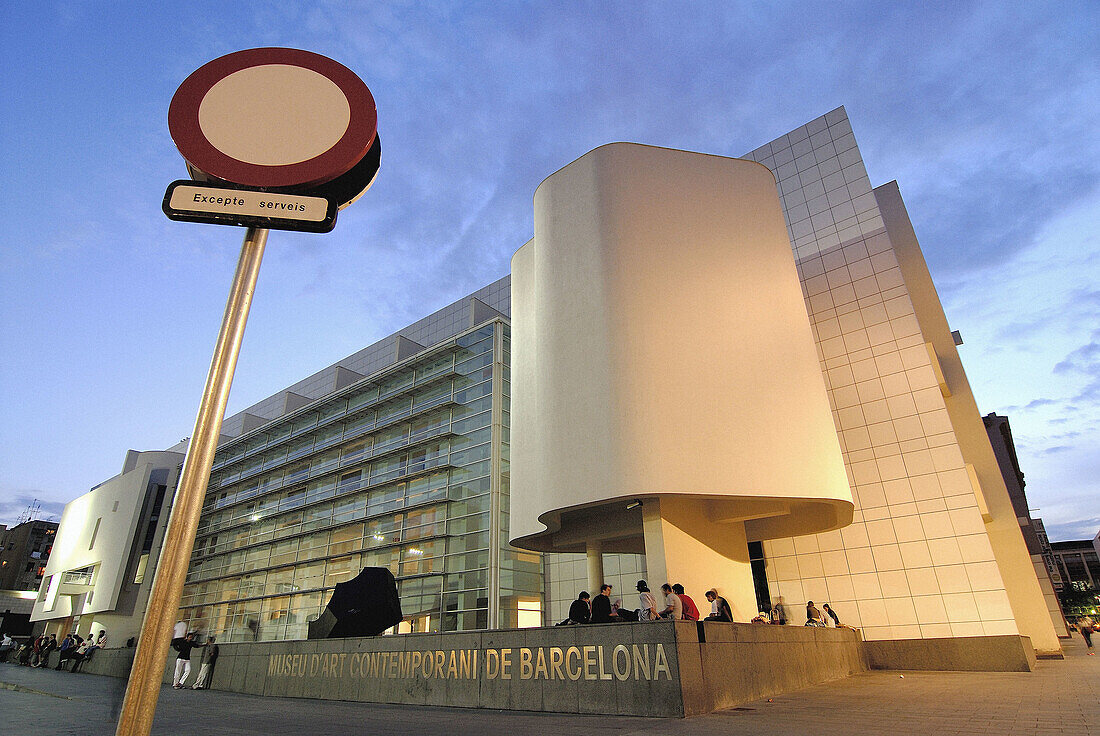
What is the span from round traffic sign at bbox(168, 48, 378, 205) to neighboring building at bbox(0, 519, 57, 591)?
101 m

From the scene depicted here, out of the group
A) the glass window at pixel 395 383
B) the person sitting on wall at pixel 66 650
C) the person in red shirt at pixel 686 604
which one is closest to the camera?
the person in red shirt at pixel 686 604

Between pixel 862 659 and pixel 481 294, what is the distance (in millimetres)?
28345

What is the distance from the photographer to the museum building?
15.1 metres

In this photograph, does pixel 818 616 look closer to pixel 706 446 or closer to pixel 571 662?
pixel 706 446

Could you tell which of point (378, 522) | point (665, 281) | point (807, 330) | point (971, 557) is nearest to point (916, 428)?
point (971, 557)

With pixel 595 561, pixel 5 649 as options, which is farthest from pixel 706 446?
pixel 5 649

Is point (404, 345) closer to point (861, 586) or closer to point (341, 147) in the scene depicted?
point (861, 586)

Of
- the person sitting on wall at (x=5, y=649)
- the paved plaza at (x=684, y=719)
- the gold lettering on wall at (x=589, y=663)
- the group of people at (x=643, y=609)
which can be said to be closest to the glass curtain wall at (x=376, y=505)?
the person sitting on wall at (x=5, y=649)

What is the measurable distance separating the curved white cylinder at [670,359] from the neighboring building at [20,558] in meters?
92.7

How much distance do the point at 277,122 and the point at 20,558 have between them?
349 ft

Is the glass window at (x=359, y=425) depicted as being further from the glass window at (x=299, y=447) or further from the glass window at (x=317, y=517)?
the glass window at (x=317, y=517)

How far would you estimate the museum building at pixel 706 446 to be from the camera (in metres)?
15.1

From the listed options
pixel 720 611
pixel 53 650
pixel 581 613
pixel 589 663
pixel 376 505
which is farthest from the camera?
pixel 376 505

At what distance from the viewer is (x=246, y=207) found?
81.9 inches
